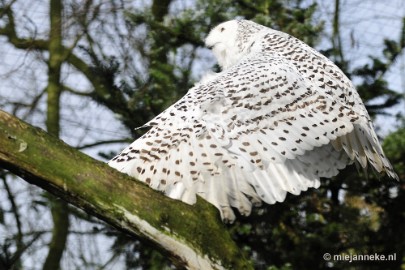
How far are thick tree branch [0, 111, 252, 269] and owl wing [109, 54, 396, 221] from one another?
304 mm

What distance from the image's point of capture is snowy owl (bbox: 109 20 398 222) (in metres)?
3.26

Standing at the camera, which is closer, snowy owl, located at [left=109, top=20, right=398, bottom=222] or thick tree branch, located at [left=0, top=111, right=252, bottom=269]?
thick tree branch, located at [left=0, top=111, right=252, bottom=269]

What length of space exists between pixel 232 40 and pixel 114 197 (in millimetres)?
2079

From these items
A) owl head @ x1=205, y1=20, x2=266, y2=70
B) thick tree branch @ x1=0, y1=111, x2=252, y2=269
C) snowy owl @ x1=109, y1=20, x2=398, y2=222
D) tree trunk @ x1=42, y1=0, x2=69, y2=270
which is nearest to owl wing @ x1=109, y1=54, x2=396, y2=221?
snowy owl @ x1=109, y1=20, x2=398, y2=222

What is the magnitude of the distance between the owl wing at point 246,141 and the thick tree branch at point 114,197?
304 millimetres

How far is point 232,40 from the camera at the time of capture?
15.4ft

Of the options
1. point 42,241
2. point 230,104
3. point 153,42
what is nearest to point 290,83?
point 230,104

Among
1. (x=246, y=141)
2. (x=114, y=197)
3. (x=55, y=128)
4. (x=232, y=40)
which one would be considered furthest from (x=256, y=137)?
(x=55, y=128)

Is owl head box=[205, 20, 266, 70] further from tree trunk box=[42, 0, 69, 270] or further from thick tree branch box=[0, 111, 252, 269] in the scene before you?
thick tree branch box=[0, 111, 252, 269]

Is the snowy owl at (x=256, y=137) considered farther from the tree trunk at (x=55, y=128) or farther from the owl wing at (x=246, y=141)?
the tree trunk at (x=55, y=128)

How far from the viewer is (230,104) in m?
3.48

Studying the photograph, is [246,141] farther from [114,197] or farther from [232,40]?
[232,40]

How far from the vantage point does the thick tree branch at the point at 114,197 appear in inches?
108

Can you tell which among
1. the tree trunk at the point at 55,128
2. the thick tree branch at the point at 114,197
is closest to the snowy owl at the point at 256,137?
the thick tree branch at the point at 114,197
